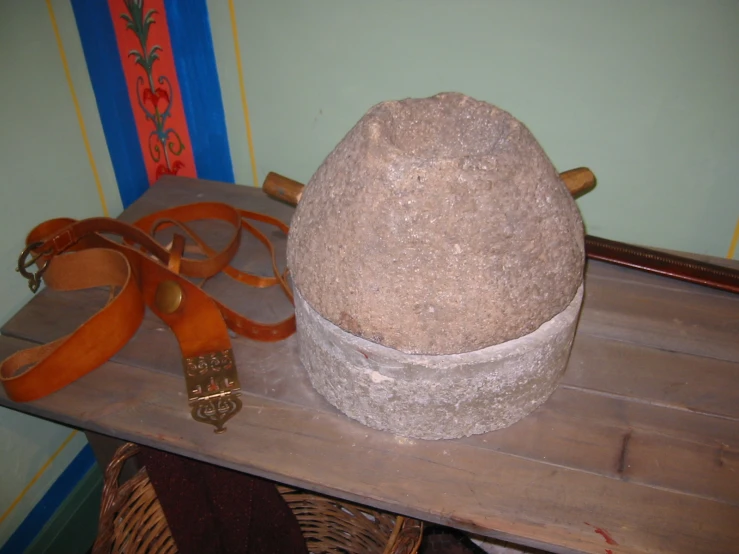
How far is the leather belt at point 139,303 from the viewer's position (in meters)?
1.11

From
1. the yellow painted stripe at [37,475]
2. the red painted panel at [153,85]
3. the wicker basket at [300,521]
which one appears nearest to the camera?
the wicker basket at [300,521]

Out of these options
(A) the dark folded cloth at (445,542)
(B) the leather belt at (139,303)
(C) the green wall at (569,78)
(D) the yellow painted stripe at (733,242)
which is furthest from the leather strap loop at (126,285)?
(D) the yellow painted stripe at (733,242)

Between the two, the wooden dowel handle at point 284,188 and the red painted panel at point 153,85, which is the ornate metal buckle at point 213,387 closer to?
the wooden dowel handle at point 284,188

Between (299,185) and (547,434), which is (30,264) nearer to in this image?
(299,185)

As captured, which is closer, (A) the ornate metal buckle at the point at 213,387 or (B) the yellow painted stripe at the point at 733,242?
(A) the ornate metal buckle at the point at 213,387

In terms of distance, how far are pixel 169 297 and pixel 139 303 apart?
9 centimetres

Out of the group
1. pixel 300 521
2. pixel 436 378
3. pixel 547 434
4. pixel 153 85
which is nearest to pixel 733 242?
pixel 547 434

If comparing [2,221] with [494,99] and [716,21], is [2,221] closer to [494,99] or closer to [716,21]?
[494,99]

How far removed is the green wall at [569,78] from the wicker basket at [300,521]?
80 centimetres

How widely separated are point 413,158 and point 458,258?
0.14 metres

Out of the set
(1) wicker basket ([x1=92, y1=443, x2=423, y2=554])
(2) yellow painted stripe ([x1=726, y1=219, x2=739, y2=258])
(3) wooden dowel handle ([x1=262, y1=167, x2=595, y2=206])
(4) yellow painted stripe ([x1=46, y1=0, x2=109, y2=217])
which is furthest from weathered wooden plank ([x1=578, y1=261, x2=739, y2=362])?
(4) yellow painted stripe ([x1=46, y1=0, x2=109, y2=217])

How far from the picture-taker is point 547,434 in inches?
40.7

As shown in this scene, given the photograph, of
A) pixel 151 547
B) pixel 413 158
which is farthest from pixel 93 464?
pixel 413 158

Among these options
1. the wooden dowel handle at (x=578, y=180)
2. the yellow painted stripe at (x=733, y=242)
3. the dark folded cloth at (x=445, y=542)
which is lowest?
the dark folded cloth at (x=445, y=542)
